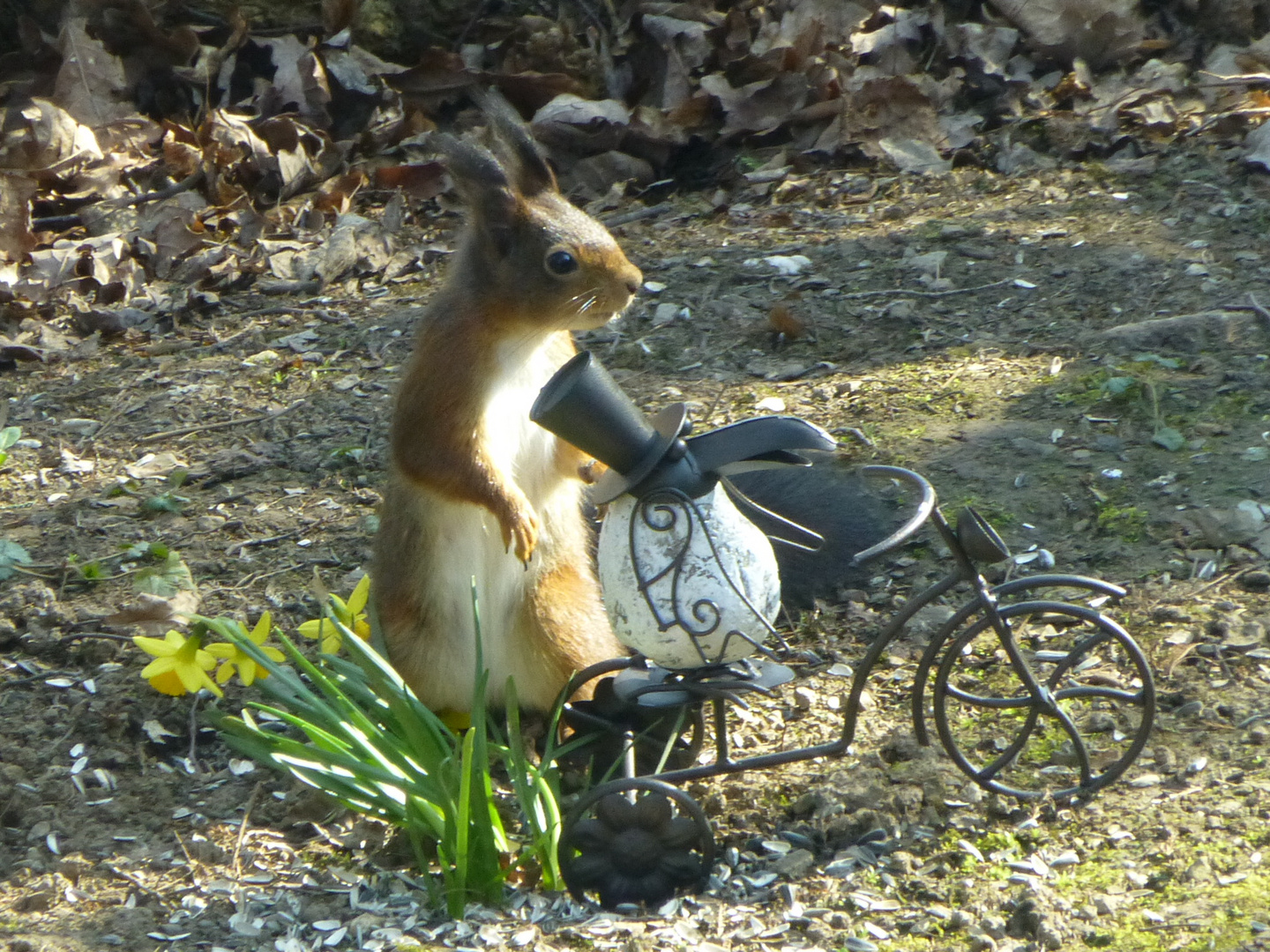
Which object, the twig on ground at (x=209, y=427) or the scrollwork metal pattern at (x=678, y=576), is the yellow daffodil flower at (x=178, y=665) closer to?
the scrollwork metal pattern at (x=678, y=576)

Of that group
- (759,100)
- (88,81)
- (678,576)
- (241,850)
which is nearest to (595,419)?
(678,576)

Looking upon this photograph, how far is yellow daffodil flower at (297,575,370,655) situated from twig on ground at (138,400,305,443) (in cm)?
127

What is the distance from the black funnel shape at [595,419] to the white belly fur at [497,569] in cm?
58

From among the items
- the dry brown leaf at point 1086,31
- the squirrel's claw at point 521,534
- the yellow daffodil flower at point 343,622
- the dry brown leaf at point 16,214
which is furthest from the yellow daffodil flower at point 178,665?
the dry brown leaf at point 1086,31

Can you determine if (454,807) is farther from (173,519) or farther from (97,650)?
(173,519)

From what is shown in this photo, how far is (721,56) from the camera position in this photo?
5.35 meters

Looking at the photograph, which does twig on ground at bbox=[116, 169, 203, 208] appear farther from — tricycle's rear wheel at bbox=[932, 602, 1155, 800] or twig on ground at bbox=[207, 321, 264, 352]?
tricycle's rear wheel at bbox=[932, 602, 1155, 800]

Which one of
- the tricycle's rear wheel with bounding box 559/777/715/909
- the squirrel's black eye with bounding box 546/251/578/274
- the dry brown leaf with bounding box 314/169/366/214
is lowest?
the dry brown leaf with bounding box 314/169/366/214

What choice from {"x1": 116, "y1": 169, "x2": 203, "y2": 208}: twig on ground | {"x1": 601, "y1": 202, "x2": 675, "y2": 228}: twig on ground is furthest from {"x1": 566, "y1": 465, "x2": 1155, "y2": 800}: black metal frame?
{"x1": 116, "y1": 169, "x2": 203, "y2": 208}: twig on ground

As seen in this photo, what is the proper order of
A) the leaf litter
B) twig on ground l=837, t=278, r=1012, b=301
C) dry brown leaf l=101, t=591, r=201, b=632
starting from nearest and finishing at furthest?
1. the leaf litter
2. dry brown leaf l=101, t=591, r=201, b=632
3. twig on ground l=837, t=278, r=1012, b=301

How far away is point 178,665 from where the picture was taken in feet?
7.77

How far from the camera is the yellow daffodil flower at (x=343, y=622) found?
7.97 ft

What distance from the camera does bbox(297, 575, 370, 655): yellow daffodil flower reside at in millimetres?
2428

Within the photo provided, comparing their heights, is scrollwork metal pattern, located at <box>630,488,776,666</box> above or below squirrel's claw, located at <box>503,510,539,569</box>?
above
